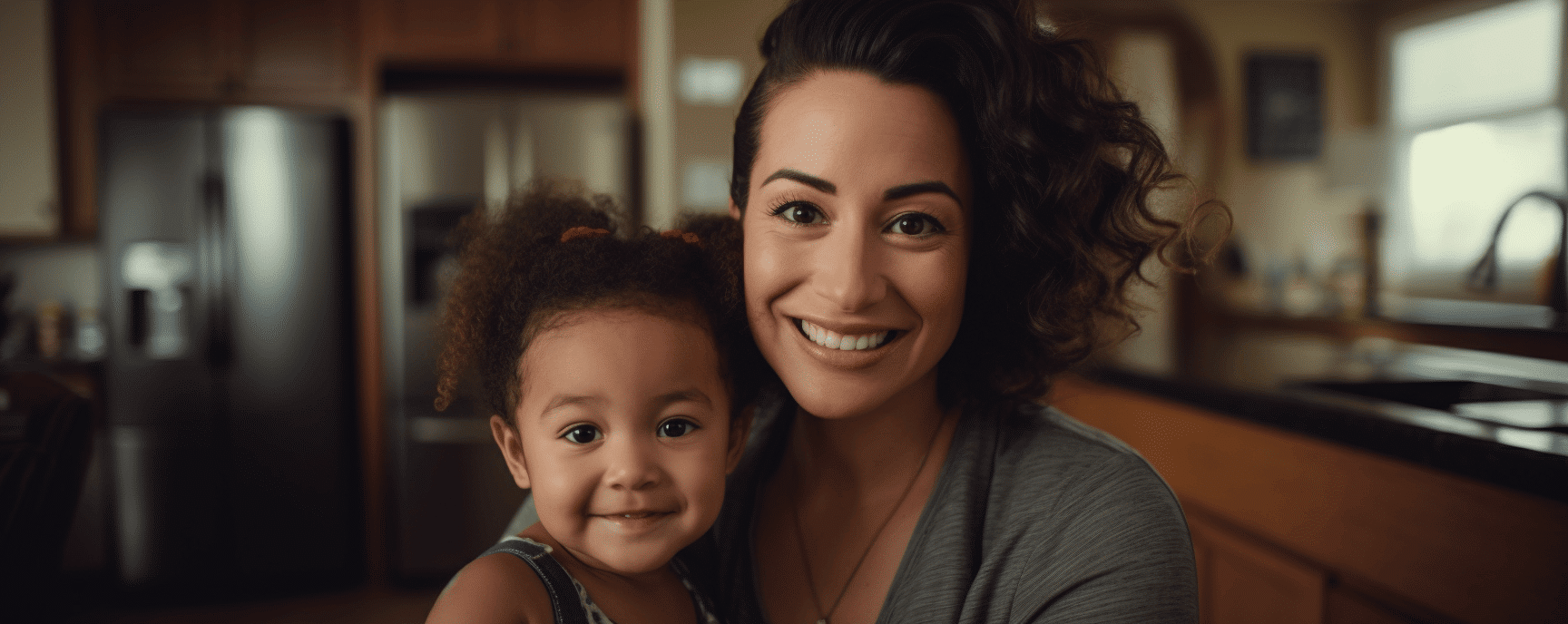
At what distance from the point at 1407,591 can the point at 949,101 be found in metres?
1.12

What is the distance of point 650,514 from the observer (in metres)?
0.88

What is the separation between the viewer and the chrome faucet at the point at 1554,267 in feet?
6.03

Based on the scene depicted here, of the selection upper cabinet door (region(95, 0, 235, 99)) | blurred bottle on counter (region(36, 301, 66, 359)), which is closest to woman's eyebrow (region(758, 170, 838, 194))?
upper cabinet door (region(95, 0, 235, 99))

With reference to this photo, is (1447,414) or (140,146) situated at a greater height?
(140,146)

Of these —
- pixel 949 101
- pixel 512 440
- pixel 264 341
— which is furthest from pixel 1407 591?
pixel 264 341

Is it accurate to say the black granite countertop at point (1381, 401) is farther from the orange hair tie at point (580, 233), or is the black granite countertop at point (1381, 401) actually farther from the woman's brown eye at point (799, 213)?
the orange hair tie at point (580, 233)

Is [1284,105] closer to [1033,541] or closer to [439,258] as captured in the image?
[439,258]

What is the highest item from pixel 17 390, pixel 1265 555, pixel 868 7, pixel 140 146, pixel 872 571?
pixel 140 146

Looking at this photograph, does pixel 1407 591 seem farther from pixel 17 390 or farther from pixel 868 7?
pixel 17 390

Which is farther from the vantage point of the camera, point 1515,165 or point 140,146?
point 1515,165

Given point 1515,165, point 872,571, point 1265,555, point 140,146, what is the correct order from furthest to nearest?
point 1515,165, point 140,146, point 1265,555, point 872,571

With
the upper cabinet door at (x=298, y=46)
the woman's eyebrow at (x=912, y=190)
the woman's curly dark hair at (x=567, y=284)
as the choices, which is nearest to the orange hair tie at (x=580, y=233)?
the woman's curly dark hair at (x=567, y=284)

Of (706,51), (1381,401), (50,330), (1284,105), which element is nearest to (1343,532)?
(1381,401)

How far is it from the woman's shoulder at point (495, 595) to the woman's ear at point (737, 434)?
25 centimetres
